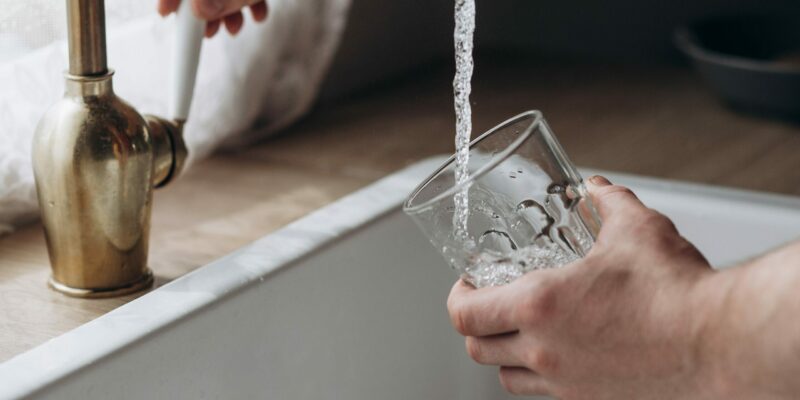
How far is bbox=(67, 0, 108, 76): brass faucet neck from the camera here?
2.39 ft

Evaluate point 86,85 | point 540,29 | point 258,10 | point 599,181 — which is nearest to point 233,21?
point 258,10

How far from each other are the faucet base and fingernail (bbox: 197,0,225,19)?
0.69 feet

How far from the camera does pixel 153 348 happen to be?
0.68m

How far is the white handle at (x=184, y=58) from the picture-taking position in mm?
885

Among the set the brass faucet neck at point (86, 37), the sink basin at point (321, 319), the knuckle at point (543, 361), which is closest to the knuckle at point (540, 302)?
the knuckle at point (543, 361)

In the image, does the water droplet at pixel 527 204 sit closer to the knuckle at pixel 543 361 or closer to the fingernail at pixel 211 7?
the knuckle at pixel 543 361

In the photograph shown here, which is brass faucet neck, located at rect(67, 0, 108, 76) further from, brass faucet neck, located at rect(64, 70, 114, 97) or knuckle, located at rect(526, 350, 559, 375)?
knuckle, located at rect(526, 350, 559, 375)

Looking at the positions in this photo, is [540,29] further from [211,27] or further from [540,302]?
[540,302]

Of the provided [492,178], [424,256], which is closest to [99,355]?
[492,178]

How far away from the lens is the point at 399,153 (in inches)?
48.4

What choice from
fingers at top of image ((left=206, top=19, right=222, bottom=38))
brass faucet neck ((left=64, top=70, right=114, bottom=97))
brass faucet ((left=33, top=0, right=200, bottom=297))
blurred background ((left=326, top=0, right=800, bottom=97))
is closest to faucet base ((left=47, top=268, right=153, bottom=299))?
brass faucet ((left=33, top=0, right=200, bottom=297))

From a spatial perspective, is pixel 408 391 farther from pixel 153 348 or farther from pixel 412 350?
pixel 153 348

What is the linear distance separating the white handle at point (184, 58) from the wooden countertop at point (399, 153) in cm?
11

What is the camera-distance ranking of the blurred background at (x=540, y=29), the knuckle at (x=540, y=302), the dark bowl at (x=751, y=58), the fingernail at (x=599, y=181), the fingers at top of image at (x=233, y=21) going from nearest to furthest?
the knuckle at (x=540, y=302) < the fingernail at (x=599, y=181) < the fingers at top of image at (x=233, y=21) < the dark bowl at (x=751, y=58) < the blurred background at (x=540, y=29)
